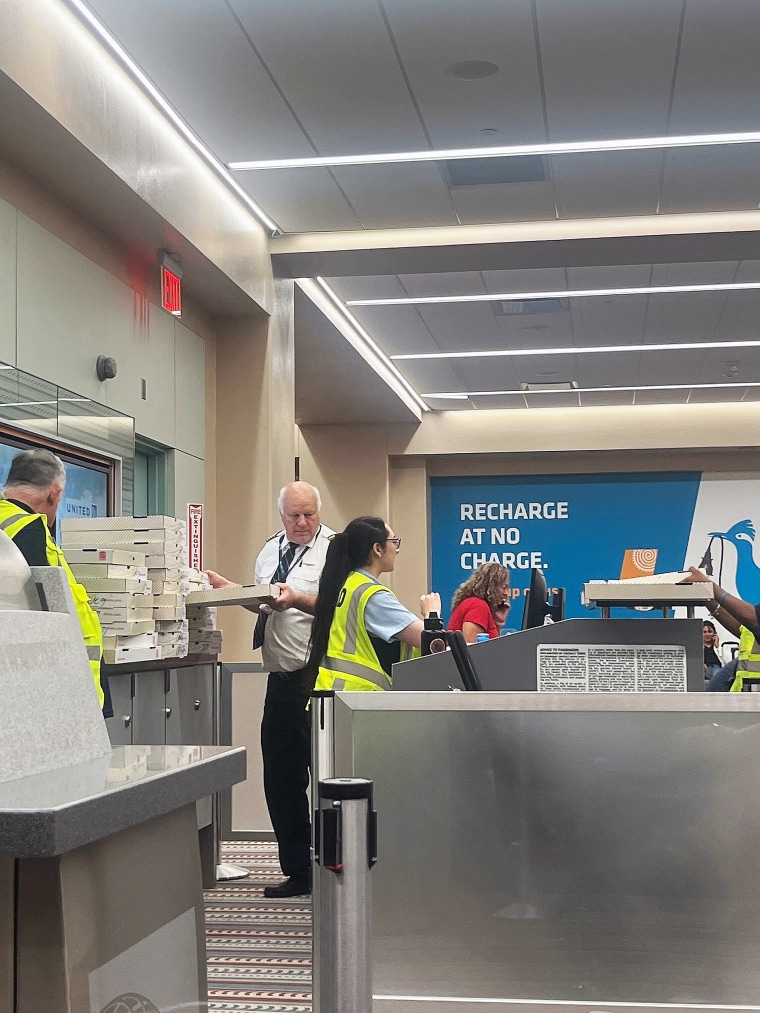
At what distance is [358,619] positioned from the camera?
3641mm

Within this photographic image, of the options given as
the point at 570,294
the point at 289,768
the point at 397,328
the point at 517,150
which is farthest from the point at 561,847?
the point at 397,328

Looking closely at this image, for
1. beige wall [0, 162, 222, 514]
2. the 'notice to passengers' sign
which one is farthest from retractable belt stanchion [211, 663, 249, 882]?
beige wall [0, 162, 222, 514]

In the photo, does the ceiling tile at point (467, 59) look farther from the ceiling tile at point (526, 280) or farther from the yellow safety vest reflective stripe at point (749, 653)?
the yellow safety vest reflective stripe at point (749, 653)

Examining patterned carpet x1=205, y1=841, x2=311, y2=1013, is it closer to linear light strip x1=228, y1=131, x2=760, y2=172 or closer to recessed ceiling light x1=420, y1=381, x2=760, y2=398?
linear light strip x1=228, y1=131, x2=760, y2=172

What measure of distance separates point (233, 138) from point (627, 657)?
12.7 feet

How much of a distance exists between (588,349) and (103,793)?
370 inches

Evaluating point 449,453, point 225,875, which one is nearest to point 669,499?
point 449,453

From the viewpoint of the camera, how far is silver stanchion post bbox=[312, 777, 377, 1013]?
189cm

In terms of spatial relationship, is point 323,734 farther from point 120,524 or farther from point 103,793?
point 120,524

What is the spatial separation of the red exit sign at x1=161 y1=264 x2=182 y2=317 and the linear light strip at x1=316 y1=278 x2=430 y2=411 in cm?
220

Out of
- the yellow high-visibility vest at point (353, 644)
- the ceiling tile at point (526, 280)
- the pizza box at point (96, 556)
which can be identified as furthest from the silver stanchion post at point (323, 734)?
the ceiling tile at point (526, 280)

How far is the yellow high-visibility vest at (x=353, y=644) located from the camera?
3.61 m

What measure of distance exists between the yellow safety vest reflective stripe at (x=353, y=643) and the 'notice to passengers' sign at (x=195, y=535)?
9.82 feet

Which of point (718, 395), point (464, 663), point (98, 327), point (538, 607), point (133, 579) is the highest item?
point (718, 395)
